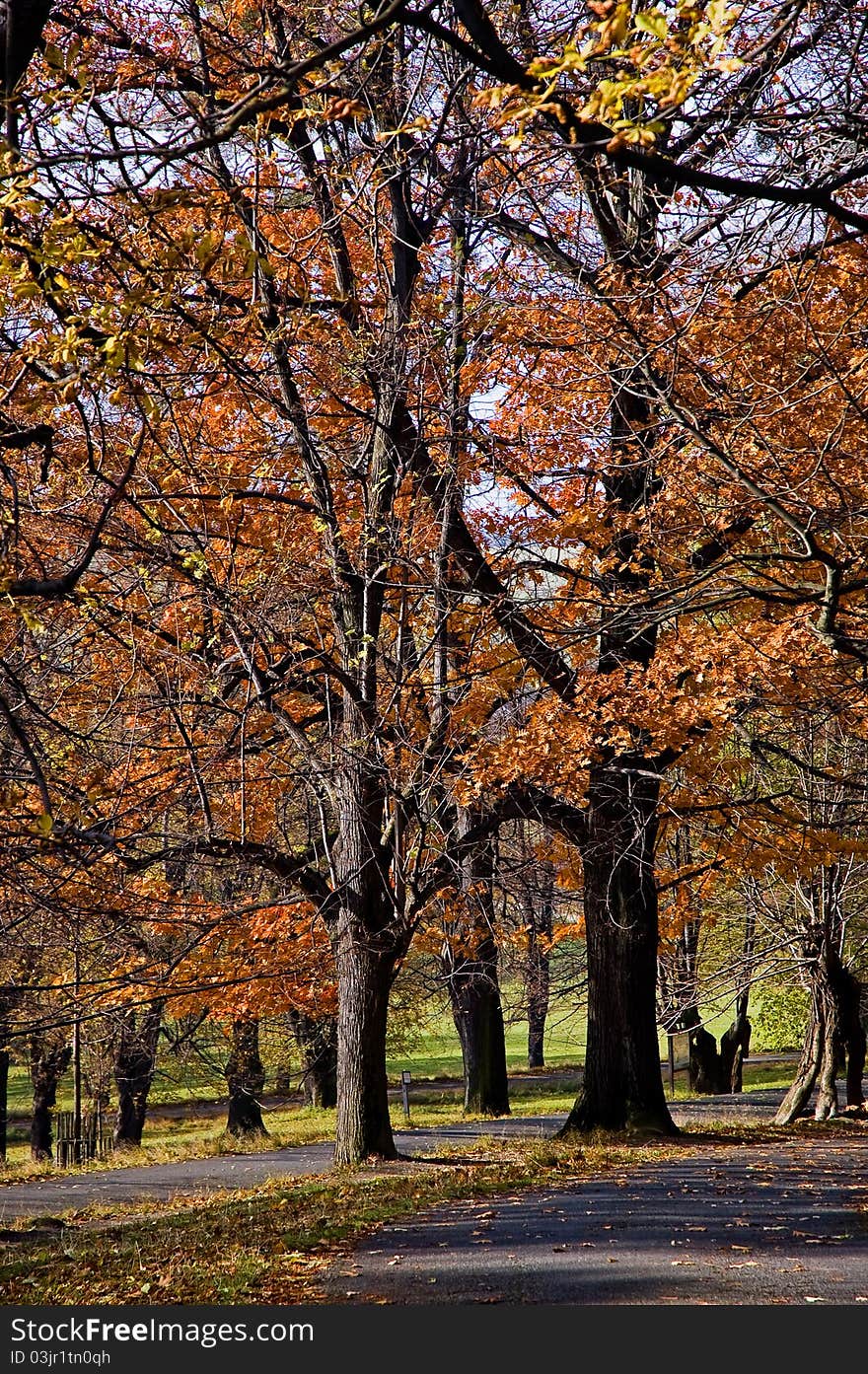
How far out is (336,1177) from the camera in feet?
37.8

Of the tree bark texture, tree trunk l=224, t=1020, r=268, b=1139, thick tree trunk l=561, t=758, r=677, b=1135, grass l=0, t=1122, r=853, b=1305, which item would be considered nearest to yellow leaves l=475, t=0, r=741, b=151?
grass l=0, t=1122, r=853, b=1305

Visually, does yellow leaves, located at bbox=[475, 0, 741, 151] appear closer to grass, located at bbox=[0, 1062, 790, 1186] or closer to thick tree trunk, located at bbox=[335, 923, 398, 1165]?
thick tree trunk, located at bbox=[335, 923, 398, 1165]

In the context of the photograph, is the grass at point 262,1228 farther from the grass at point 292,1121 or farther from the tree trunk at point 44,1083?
the tree trunk at point 44,1083

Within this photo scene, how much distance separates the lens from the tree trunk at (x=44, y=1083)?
2287 centimetres

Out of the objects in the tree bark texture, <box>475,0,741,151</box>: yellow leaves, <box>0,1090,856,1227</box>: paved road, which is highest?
<box>475,0,741,151</box>: yellow leaves

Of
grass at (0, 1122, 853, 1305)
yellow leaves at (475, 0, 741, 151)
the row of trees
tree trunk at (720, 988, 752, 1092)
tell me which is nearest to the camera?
yellow leaves at (475, 0, 741, 151)

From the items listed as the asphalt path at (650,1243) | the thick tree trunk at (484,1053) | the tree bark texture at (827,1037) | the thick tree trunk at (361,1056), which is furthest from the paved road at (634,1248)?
the thick tree trunk at (484,1053)

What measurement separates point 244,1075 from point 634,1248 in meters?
13.9

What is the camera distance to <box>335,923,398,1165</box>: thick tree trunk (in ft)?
39.9

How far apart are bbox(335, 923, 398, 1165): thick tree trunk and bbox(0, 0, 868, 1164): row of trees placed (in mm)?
48

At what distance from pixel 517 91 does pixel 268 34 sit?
3.22 m

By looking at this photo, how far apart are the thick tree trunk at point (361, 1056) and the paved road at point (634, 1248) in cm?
308

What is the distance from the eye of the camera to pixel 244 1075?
1973cm

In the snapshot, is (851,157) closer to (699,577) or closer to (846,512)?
(846,512)
